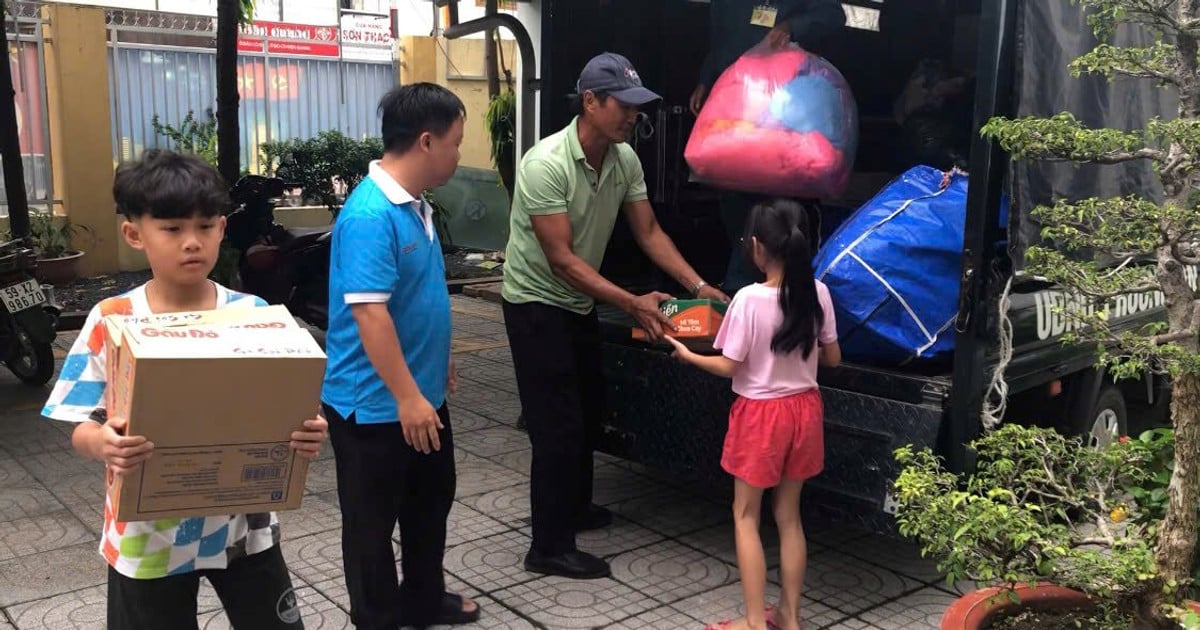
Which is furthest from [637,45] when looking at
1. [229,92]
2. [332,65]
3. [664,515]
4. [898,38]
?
[332,65]

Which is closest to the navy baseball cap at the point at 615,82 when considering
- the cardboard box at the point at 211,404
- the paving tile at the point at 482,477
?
the cardboard box at the point at 211,404

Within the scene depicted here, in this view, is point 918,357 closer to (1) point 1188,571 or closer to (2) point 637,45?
(1) point 1188,571

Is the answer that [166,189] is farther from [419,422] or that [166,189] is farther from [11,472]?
[11,472]

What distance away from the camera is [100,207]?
412 inches

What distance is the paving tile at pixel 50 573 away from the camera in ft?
12.0

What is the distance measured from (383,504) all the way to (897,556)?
2.08 m

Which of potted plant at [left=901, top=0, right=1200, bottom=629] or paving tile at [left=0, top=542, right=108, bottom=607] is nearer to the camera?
potted plant at [left=901, top=0, right=1200, bottom=629]

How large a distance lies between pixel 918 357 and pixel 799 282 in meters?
0.64

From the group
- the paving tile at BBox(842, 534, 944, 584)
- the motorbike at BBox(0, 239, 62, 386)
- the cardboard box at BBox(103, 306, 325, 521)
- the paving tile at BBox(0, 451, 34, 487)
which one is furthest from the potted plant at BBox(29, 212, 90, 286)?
the cardboard box at BBox(103, 306, 325, 521)

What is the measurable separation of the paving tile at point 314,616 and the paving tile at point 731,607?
1.09 m

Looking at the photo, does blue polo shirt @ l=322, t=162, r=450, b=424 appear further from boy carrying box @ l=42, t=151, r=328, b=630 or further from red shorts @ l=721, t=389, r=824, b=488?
red shorts @ l=721, t=389, r=824, b=488

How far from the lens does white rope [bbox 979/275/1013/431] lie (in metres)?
3.36

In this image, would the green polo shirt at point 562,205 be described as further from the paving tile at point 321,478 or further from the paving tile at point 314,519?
the paving tile at point 321,478

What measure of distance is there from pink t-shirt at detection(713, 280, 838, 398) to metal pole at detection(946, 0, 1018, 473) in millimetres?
432
